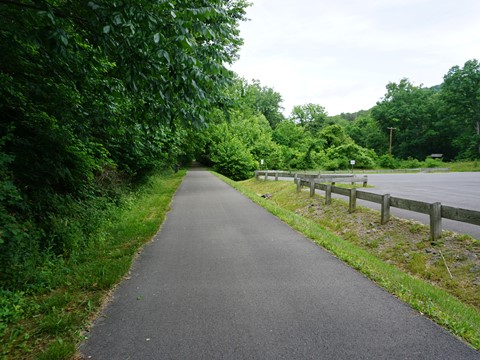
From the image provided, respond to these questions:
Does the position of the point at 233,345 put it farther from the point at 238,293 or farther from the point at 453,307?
the point at 453,307

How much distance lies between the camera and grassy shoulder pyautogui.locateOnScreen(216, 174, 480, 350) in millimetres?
3832

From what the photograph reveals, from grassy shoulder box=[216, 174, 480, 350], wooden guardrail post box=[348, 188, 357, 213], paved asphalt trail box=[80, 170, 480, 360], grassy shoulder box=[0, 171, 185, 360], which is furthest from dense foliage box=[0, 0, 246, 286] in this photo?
wooden guardrail post box=[348, 188, 357, 213]

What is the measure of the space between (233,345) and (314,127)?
6876 cm

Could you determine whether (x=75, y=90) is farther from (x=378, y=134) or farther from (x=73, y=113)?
(x=378, y=134)

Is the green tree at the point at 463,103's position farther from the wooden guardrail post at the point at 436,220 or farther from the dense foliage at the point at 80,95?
the dense foliage at the point at 80,95

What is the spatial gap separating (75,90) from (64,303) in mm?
3540

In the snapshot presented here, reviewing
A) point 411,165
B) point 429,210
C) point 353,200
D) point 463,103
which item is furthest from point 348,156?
point 429,210

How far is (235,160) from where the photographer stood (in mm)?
34375

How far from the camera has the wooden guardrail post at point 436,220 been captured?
6570mm

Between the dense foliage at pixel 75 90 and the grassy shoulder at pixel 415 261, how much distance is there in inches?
149

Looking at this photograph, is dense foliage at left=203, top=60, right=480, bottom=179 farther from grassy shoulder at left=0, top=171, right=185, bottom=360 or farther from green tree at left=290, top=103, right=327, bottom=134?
grassy shoulder at left=0, top=171, right=185, bottom=360

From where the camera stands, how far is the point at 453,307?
423 centimetres

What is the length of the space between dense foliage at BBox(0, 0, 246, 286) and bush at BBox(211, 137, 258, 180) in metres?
27.3

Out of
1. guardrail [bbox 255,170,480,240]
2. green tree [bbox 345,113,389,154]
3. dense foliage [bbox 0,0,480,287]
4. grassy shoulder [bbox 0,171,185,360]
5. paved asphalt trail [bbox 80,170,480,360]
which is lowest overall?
paved asphalt trail [bbox 80,170,480,360]
